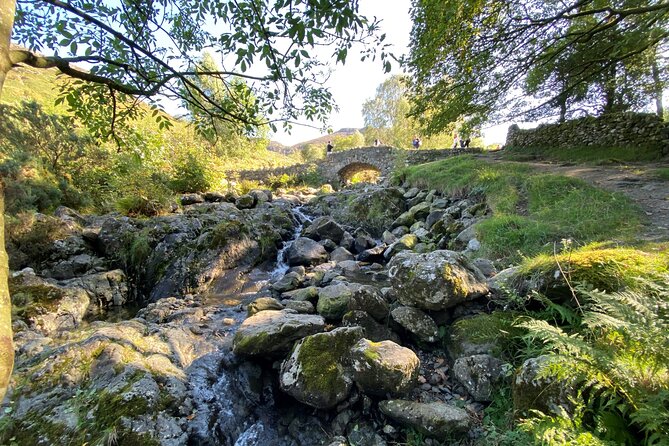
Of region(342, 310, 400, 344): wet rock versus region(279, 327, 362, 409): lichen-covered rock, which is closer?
region(279, 327, 362, 409): lichen-covered rock

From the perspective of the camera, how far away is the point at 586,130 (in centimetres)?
1173

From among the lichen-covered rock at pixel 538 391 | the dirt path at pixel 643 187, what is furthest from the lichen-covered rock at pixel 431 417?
the dirt path at pixel 643 187

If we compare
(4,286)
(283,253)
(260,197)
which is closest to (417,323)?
(4,286)

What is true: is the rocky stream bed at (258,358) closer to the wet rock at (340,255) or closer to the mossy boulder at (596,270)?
the mossy boulder at (596,270)

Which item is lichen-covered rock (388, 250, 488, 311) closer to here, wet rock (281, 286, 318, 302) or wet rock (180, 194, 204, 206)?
wet rock (281, 286, 318, 302)

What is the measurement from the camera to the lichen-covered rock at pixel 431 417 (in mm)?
2289

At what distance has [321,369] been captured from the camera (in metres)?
2.83

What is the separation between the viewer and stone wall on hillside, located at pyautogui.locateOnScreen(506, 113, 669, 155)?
9617 mm

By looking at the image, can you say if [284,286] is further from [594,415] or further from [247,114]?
[594,415]

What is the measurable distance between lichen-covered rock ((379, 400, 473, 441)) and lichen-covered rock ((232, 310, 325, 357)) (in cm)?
127

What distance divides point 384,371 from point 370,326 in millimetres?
886

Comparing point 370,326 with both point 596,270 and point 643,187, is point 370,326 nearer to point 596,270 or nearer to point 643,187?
point 596,270

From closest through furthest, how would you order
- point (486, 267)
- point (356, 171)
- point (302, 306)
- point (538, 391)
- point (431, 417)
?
point (538, 391) < point (431, 417) < point (486, 267) < point (302, 306) < point (356, 171)

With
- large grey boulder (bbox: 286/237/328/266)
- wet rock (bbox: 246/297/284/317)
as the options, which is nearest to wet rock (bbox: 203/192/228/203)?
large grey boulder (bbox: 286/237/328/266)
